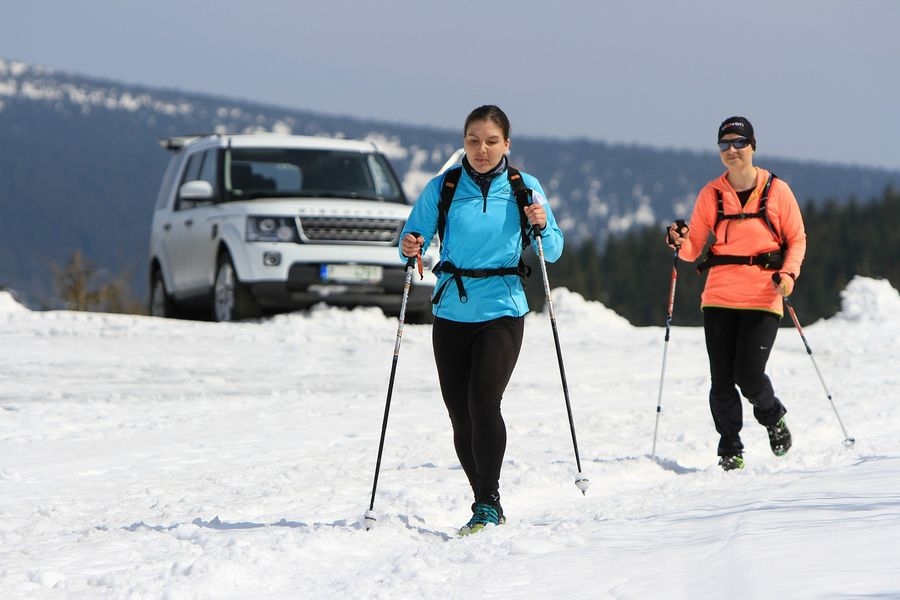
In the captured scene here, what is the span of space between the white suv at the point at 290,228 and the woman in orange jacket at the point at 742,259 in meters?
6.23

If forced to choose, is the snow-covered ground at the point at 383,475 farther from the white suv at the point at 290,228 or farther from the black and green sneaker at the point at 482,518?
the white suv at the point at 290,228

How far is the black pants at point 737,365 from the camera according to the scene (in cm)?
677

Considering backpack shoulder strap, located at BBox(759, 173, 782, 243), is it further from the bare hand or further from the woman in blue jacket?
the bare hand

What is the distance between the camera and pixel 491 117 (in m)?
5.04

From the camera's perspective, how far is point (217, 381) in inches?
422

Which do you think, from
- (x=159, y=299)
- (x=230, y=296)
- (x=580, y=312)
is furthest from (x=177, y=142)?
(x=580, y=312)

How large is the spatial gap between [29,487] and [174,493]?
2.61 ft

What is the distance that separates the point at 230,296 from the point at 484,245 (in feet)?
27.7

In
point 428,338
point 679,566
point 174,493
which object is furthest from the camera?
point 428,338

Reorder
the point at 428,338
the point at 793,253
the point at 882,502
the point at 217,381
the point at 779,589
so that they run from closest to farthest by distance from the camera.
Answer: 1. the point at 779,589
2. the point at 882,502
3. the point at 793,253
4. the point at 217,381
5. the point at 428,338

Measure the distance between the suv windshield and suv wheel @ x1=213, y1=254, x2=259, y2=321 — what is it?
795 millimetres

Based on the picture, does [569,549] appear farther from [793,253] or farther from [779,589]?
[793,253]

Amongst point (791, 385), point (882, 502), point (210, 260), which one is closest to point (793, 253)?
point (882, 502)

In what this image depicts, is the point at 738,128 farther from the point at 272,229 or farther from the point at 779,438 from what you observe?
the point at 272,229
